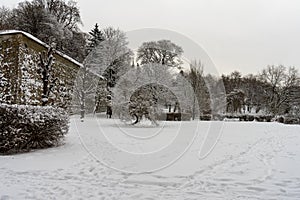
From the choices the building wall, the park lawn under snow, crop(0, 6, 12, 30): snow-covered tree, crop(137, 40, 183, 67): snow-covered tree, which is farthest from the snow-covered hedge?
crop(0, 6, 12, 30): snow-covered tree

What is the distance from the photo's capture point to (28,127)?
7000 millimetres

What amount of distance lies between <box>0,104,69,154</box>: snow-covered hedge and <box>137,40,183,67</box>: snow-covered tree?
13718 millimetres

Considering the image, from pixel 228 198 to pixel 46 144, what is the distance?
5255 millimetres

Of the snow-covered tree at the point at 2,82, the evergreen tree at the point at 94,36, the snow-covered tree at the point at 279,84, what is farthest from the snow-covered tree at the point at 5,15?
the snow-covered tree at the point at 279,84

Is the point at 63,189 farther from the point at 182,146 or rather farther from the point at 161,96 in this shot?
the point at 161,96

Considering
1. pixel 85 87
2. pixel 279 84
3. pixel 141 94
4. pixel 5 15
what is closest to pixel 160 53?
pixel 85 87

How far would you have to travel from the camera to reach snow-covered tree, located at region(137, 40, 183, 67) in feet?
71.2

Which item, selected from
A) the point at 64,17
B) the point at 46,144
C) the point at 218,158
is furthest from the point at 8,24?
the point at 218,158

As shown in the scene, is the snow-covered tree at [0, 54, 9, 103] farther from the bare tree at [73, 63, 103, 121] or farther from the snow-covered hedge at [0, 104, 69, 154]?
the snow-covered hedge at [0, 104, 69, 154]

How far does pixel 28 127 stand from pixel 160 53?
17857mm

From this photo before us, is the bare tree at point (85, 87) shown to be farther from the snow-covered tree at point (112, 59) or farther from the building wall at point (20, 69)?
the building wall at point (20, 69)

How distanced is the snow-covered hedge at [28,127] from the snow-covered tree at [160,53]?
1372 cm

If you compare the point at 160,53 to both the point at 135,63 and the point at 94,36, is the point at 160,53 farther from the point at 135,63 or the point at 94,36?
the point at 94,36

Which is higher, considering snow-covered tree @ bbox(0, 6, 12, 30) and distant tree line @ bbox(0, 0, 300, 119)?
snow-covered tree @ bbox(0, 6, 12, 30)
